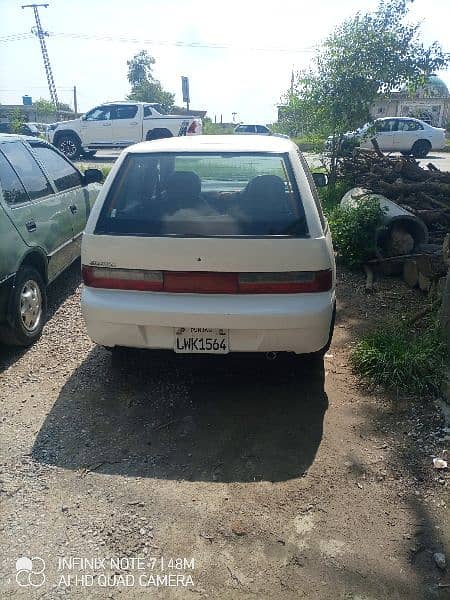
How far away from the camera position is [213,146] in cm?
355

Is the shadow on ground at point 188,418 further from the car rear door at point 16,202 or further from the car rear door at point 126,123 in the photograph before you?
the car rear door at point 126,123

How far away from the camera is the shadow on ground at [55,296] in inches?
159

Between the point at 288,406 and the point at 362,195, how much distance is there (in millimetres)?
5191

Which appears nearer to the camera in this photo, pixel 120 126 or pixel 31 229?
pixel 31 229

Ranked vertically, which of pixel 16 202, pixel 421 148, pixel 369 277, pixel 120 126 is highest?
pixel 16 202

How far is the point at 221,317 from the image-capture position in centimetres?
300

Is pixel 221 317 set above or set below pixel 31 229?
below

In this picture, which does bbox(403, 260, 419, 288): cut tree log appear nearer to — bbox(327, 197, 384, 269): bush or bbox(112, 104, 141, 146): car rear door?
bbox(327, 197, 384, 269): bush

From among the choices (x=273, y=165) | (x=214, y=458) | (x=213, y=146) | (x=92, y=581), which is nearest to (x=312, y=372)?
(x=214, y=458)

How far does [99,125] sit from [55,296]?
1540 cm

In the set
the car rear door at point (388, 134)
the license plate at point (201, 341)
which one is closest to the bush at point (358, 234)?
the license plate at point (201, 341)

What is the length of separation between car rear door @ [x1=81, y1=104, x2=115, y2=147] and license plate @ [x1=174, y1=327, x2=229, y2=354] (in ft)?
57.8

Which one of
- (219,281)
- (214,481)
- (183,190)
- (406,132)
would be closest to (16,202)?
(183,190)

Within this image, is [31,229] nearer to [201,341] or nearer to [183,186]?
[183,186]
